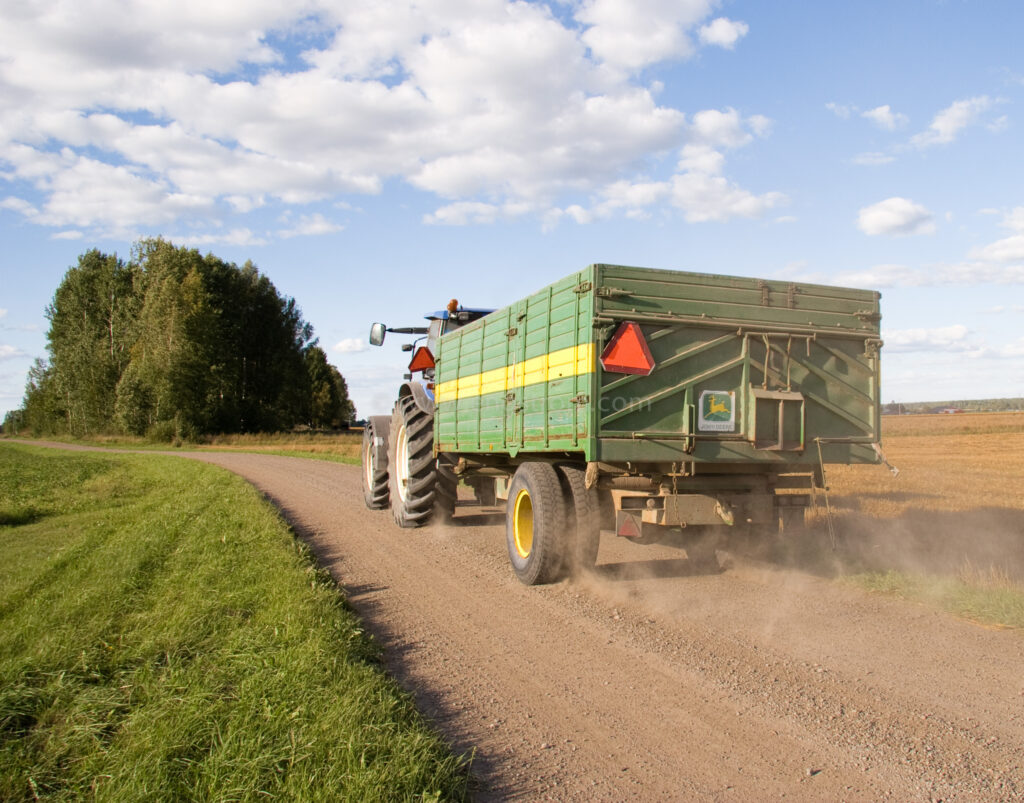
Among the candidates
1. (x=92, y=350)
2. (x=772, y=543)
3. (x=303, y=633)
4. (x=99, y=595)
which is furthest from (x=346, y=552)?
(x=92, y=350)

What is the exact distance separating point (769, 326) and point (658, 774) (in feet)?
13.8

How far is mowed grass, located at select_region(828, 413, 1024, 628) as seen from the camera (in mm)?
6004

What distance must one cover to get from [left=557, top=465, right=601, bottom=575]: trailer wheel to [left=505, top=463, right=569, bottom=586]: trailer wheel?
73 millimetres

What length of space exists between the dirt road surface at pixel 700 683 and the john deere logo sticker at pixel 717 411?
1.39 meters

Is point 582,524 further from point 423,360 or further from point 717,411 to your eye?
point 423,360

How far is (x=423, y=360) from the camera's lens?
11281 mm

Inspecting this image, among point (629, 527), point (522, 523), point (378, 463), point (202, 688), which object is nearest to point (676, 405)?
point (629, 527)

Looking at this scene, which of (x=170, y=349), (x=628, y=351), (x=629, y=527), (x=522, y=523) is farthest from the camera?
(x=170, y=349)

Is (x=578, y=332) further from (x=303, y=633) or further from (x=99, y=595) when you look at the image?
(x=99, y=595)

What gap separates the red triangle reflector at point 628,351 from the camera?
19.4 feet

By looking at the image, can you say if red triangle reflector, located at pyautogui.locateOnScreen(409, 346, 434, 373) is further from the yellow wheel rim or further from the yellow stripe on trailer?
the yellow wheel rim

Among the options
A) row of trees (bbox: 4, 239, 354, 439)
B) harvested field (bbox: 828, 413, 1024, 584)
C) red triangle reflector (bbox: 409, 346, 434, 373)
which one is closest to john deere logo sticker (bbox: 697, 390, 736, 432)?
harvested field (bbox: 828, 413, 1024, 584)

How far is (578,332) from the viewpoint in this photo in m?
6.07

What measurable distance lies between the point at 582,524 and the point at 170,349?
40285 mm
